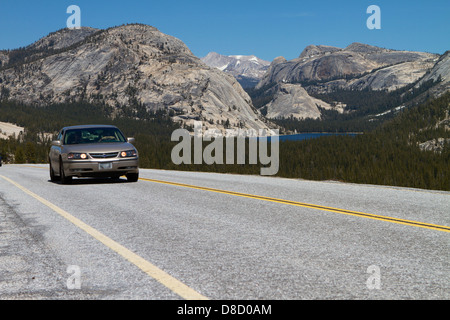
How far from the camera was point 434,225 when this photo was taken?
7.01 metres

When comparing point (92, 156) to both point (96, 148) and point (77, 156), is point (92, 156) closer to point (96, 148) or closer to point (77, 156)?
point (96, 148)

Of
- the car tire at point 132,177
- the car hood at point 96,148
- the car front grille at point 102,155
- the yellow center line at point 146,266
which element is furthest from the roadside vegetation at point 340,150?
the yellow center line at point 146,266

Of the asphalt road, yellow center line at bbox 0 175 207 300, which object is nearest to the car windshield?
the asphalt road

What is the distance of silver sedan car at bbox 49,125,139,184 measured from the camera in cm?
1438

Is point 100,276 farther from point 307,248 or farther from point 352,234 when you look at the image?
point 352,234

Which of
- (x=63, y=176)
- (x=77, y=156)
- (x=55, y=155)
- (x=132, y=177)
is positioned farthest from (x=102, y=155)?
(x=55, y=155)

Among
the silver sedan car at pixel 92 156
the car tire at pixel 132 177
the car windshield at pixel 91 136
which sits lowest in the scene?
the car tire at pixel 132 177

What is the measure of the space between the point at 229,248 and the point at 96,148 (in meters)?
9.83

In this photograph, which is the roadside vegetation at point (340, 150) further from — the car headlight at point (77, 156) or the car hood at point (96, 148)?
the car headlight at point (77, 156)

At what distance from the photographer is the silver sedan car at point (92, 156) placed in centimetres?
1438

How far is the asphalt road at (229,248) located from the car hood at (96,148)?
3915mm

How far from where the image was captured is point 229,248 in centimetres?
574
